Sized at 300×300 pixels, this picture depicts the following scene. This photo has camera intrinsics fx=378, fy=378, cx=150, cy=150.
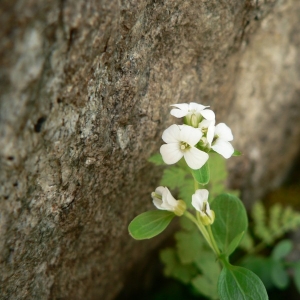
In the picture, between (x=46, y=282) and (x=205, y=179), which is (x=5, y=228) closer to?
(x=46, y=282)

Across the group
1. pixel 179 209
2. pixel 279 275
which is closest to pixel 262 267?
pixel 279 275

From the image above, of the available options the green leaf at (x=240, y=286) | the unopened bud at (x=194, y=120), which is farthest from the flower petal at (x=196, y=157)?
the green leaf at (x=240, y=286)

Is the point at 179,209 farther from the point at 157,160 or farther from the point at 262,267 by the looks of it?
the point at 262,267

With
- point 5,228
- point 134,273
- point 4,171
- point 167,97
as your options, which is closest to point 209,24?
point 167,97

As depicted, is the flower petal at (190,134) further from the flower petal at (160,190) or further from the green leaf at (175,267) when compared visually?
the green leaf at (175,267)

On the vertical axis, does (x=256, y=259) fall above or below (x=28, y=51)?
below

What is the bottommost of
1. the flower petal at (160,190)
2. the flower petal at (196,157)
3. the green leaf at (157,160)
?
the flower petal at (160,190)

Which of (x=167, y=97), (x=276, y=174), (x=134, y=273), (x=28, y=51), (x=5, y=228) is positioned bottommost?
(x=134, y=273)
